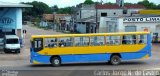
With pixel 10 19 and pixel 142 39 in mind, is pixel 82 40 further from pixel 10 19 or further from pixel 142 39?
pixel 10 19

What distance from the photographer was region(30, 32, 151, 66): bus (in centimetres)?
3114

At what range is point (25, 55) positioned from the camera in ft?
135

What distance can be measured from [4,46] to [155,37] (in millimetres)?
21398

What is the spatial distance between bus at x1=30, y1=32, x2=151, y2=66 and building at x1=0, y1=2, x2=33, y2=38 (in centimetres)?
1845

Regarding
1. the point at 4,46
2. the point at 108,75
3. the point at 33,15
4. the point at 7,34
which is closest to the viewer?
the point at 108,75

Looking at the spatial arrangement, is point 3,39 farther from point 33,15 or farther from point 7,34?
point 33,15

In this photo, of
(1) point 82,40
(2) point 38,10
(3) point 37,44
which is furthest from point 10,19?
(2) point 38,10

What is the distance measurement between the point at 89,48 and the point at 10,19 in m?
20.0

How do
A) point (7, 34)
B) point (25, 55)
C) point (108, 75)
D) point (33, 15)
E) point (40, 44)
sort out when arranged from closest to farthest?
point (108, 75) < point (40, 44) < point (25, 55) < point (7, 34) < point (33, 15)

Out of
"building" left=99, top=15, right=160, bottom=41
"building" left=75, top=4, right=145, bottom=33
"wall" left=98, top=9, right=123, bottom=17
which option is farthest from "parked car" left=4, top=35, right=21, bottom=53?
"wall" left=98, top=9, right=123, bottom=17

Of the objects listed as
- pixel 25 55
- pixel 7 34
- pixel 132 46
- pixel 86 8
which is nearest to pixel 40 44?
pixel 132 46

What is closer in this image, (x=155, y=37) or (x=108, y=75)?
(x=108, y=75)

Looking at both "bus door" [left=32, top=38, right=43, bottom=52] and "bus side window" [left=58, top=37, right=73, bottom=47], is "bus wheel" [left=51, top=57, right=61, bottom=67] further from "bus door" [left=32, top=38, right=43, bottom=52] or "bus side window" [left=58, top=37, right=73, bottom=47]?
"bus door" [left=32, top=38, right=43, bottom=52]

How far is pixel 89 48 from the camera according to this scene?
31219 millimetres
